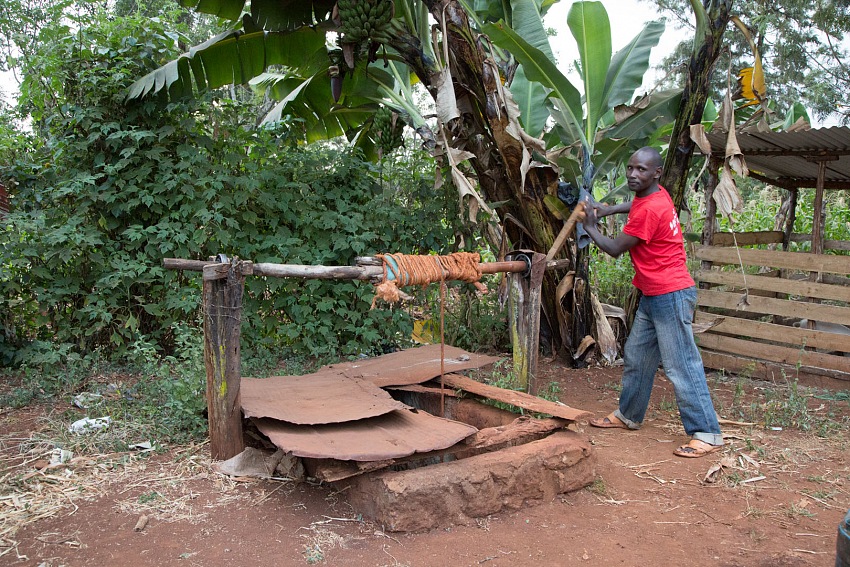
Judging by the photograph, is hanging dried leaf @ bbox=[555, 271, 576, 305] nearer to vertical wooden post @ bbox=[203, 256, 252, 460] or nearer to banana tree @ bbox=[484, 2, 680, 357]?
banana tree @ bbox=[484, 2, 680, 357]

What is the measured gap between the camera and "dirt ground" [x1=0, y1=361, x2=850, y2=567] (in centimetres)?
279

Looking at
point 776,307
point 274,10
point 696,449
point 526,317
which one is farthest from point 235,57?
point 776,307

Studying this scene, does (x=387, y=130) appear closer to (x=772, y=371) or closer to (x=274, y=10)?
(x=274, y=10)

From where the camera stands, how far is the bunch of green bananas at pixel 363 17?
508cm

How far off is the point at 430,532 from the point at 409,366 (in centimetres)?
164

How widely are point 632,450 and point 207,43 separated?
200 inches

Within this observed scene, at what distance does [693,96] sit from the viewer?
18.2ft

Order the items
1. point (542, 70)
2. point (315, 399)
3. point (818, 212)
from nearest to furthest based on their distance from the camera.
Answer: point (315, 399)
point (542, 70)
point (818, 212)

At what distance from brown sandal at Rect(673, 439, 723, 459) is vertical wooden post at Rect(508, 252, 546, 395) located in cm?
109

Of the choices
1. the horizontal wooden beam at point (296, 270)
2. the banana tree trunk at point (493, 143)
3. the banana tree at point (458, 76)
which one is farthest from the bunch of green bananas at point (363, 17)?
the horizontal wooden beam at point (296, 270)

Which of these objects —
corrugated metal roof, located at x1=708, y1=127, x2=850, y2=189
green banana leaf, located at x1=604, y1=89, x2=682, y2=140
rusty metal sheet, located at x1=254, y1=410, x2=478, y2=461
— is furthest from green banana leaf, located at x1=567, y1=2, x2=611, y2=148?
rusty metal sheet, located at x1=254, y1=410, x2=478, y2=461

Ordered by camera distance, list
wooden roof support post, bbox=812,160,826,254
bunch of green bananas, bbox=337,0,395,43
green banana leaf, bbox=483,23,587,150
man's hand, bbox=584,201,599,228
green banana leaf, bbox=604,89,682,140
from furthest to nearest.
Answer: wooden roof support post, bbox=812,160,826,254 → green banana leaf, bbox=604,89,682,140 → green banana leaf, bbox=483,23,587,150 → bunch of green bananas, bbox=337,0,395,43 → man's hand, bbox=584,201,599,228

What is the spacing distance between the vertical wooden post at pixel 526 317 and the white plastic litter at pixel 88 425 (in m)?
2.88

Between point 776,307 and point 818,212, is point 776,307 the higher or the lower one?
the lower one
